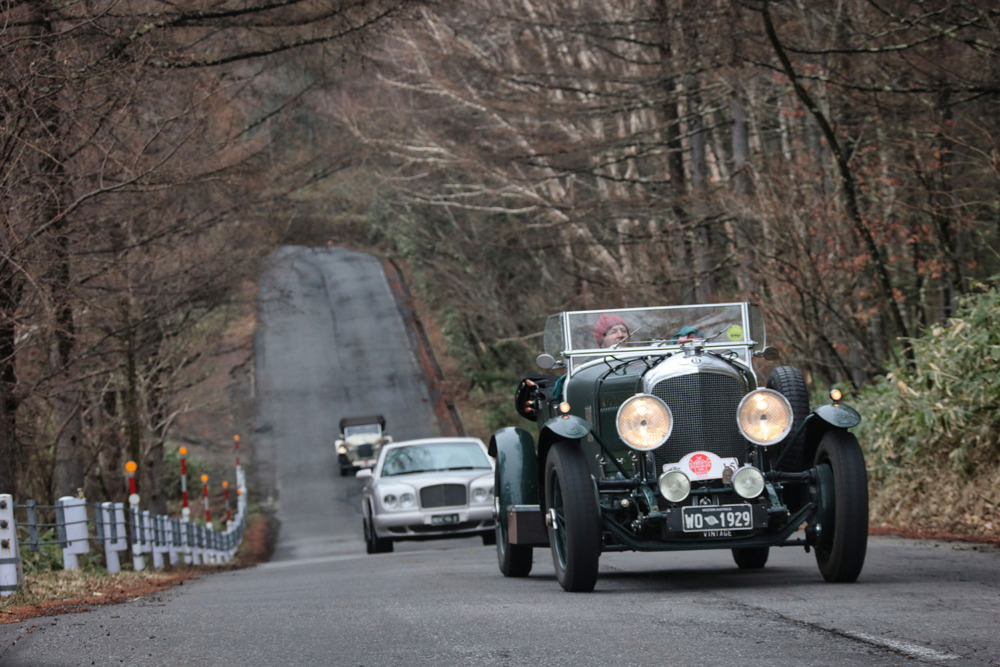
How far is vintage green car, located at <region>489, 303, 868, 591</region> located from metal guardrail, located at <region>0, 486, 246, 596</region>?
13.8 ft

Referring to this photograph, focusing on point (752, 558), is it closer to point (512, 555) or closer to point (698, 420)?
point (512, 555)

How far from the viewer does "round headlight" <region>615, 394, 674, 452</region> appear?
26.0 feet

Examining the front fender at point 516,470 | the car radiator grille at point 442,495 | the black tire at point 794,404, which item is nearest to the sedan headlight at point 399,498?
the car radiator grille at point 442,495

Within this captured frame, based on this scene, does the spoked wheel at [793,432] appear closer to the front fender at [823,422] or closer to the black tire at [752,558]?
the front fender at [823,422]

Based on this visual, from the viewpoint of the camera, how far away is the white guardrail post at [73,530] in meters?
13.5

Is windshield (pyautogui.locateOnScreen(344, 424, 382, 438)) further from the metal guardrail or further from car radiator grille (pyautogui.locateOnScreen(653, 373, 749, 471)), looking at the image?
car radiator grille (pyautogui.locateOnScreen(653, 373, 749, 471))

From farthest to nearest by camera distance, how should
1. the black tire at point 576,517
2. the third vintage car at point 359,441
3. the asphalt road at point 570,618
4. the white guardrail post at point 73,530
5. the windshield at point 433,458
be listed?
the third vintage car at point 359,441 → the windshield at point 433,458 → the white guardrail post at point 73,530 → the black tire at point 576,517 → the asphalt road at point 570,618

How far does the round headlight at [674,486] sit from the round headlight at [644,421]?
0.21 meters

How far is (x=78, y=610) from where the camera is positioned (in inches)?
346

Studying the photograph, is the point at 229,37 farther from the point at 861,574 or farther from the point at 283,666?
the point at 283,666

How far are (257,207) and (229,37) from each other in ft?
22.4

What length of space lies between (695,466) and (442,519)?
415 inches

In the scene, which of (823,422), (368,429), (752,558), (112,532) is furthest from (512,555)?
(368,429)

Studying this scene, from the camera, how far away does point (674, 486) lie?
25.7 feet
